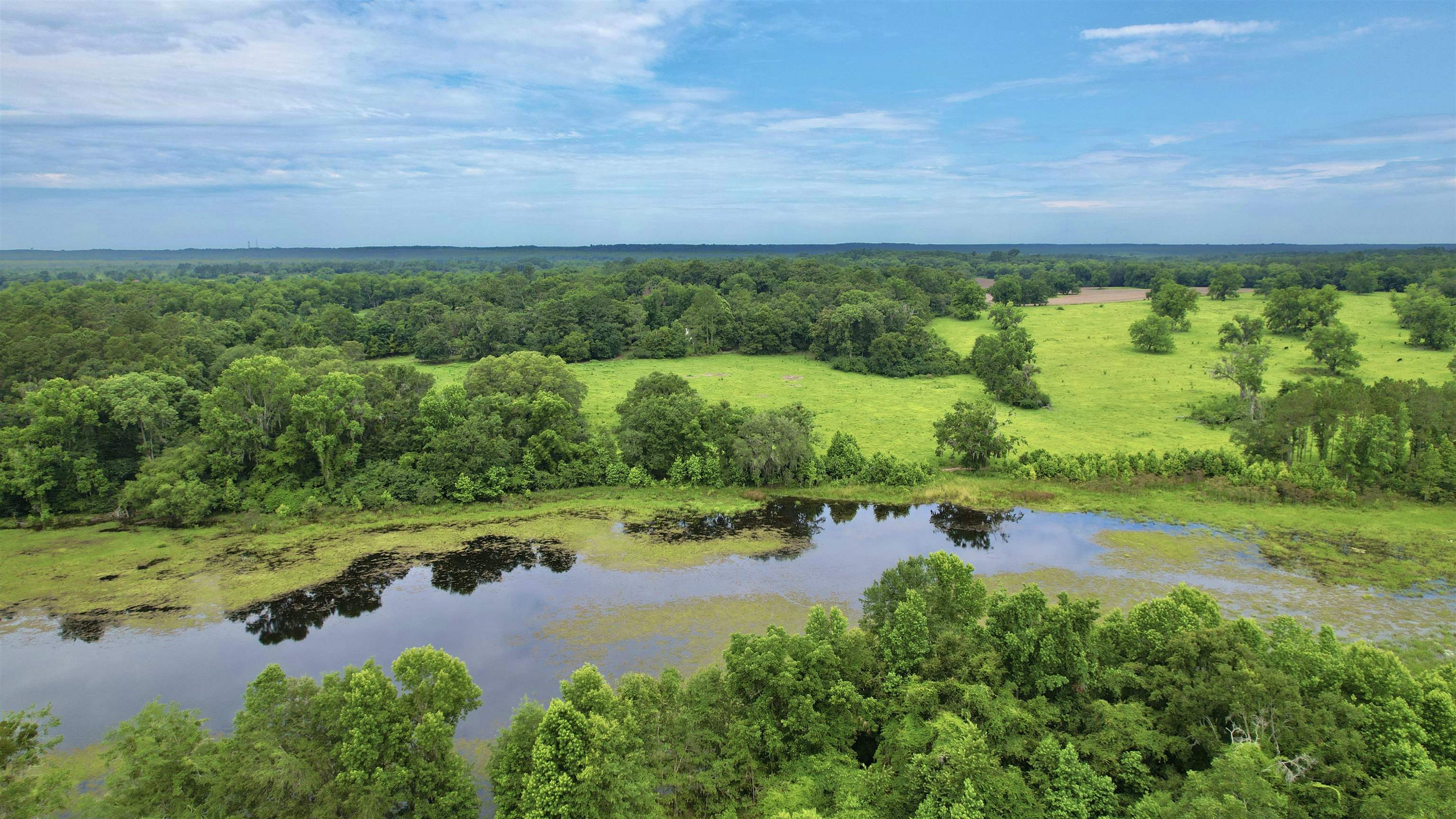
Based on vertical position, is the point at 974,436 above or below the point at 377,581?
above

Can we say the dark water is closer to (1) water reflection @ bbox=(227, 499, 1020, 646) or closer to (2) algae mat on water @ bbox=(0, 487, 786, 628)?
(1) water reflection @ bbox=(227, 499, 1020, 646)

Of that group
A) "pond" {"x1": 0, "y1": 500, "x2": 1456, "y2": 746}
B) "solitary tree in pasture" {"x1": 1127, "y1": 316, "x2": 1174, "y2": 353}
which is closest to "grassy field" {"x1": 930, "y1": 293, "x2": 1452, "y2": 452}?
"solitary tree in pasture" {"x1": 1127, "y1": 316, "x2": 1174, "y2": 353}

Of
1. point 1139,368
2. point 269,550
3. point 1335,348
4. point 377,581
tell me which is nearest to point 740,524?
point 377,581

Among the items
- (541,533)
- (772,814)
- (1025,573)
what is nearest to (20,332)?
(541,533)

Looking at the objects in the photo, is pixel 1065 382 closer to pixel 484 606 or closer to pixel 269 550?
pixel 484 606

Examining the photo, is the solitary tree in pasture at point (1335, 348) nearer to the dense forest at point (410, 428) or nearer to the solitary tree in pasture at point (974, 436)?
the dense forest at point (410, 428)

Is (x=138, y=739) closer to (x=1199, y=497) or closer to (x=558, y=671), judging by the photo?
(x=558, y=671)

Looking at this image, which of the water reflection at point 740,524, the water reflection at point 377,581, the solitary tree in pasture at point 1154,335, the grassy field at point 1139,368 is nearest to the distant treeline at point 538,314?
the grassy field at point 1139,368
